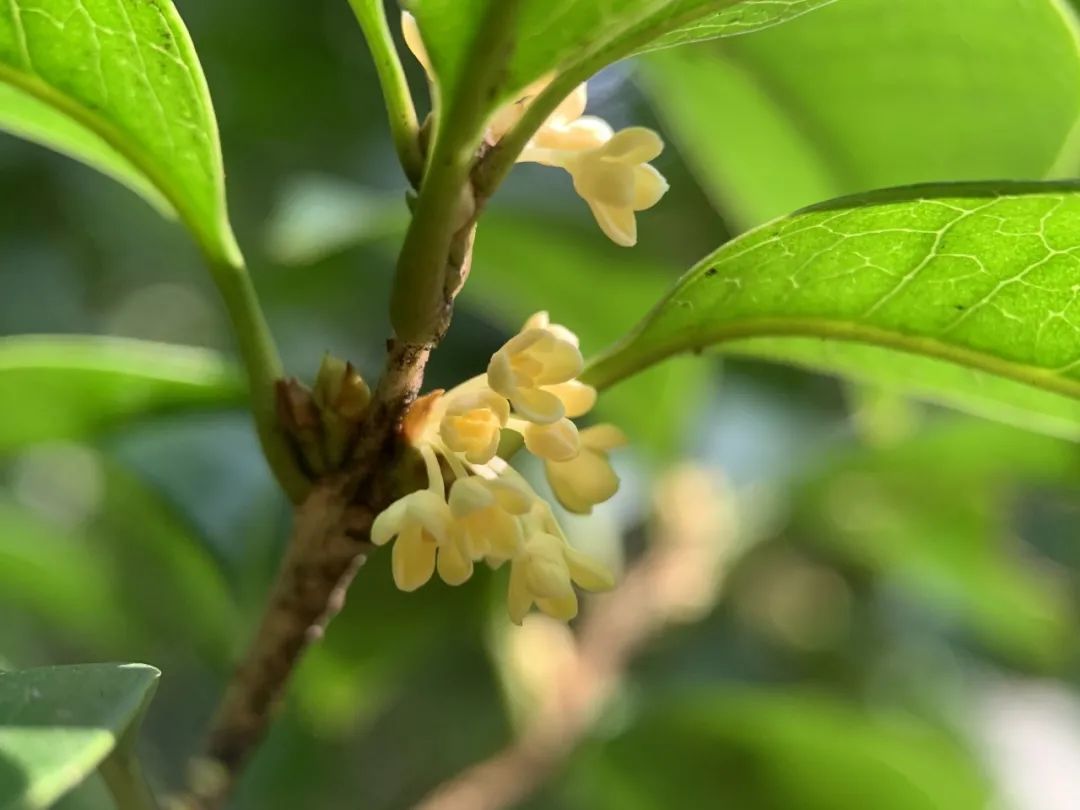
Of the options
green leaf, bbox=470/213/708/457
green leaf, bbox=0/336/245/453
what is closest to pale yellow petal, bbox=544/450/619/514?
green leaf, bbox=0/336/245/453

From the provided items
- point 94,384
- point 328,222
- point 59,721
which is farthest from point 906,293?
point 94,384

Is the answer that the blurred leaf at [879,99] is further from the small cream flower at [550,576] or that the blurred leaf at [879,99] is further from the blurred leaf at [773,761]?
the blurred leaf at [773,761]

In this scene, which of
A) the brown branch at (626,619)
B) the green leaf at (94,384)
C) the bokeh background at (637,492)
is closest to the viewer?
the green leaf at (94,384)

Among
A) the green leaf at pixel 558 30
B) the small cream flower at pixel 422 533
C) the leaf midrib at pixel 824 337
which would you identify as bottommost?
the small cream flower at pixel 422 533

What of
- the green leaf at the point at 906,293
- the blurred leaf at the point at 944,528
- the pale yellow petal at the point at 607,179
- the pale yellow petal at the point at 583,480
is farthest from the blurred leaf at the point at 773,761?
the pale yellow petal at the point at 607,179

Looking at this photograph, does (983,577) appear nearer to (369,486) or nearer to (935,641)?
(935,641)

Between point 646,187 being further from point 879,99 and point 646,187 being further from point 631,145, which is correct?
point 879,99

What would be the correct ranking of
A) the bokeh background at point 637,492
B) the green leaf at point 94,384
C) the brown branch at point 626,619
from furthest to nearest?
1. the brown branch at point 626,619
2. the bokeh background at point 637,492
3. the green leaf at point 94,384
